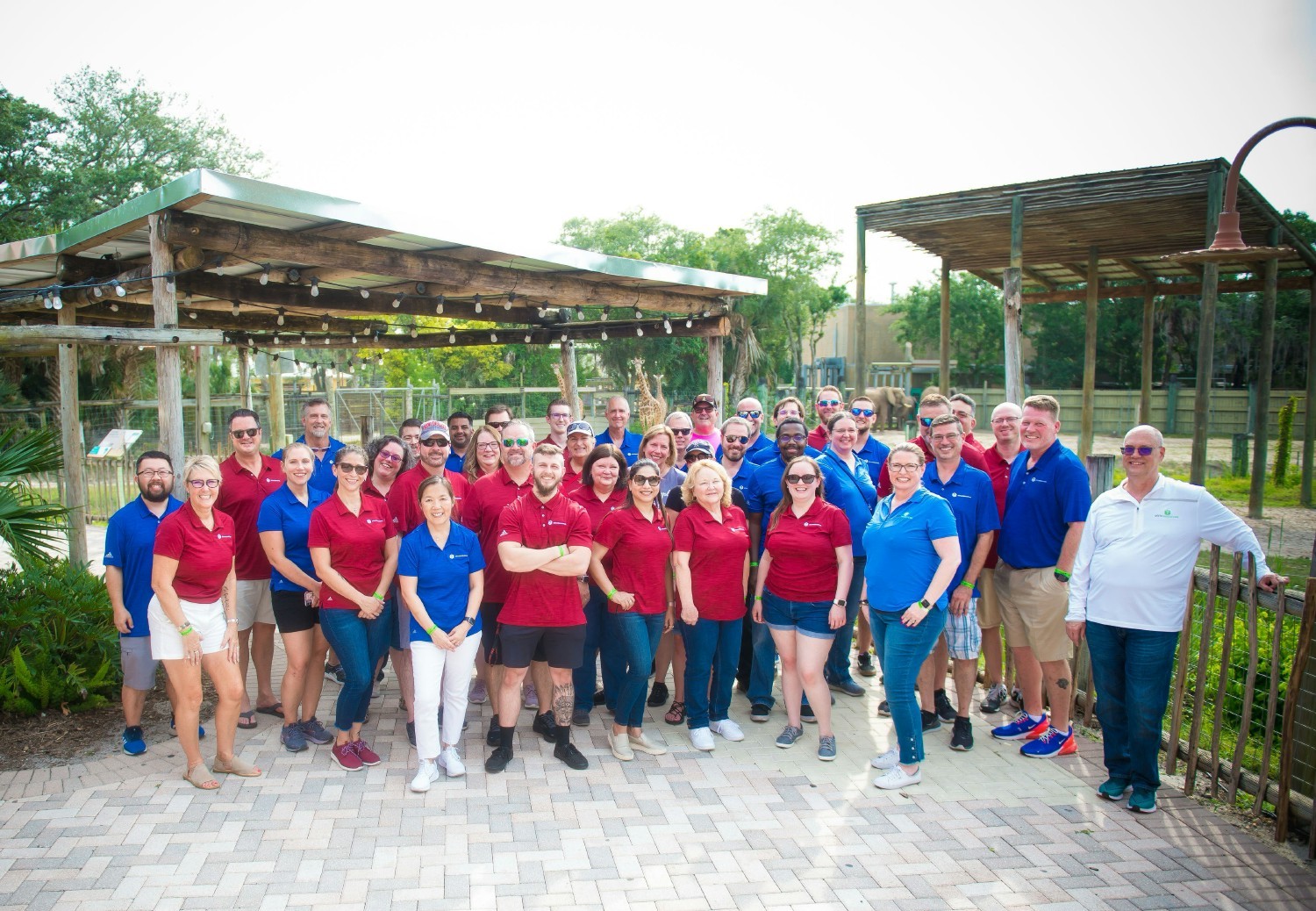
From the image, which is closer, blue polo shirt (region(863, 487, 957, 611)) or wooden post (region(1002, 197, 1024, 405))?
blue polo shirt (region(863, 487, 957, 611))

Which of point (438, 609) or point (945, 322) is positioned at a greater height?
point (945, 322)

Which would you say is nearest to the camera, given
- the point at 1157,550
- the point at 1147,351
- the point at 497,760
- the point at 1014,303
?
the point at 1157,550

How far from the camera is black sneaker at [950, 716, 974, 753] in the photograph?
5.07m

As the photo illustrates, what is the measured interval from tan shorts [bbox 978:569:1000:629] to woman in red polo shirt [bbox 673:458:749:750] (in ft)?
4.90

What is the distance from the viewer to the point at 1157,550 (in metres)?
4.20

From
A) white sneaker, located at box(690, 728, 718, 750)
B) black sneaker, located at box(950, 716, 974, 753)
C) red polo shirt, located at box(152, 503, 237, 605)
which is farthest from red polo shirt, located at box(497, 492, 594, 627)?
black sneaker, located at box(950, 716, 974, 753)

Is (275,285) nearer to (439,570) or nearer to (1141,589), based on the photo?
(439,570)

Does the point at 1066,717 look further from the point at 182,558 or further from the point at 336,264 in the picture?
the point at 336,264

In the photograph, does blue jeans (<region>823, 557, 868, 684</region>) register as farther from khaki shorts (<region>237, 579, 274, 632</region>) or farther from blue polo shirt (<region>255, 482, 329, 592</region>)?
khaki shorts (<region>237, 579, 274, 632</region>)

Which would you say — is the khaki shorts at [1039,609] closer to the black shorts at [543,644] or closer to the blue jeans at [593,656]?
the blue jeans at [593,656]

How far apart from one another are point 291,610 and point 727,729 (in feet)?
8.63

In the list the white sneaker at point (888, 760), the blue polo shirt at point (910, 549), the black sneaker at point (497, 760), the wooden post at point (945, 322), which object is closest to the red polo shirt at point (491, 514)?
the black sneaker at point (497, 760)

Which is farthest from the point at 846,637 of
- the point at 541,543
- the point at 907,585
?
the point at 541,543

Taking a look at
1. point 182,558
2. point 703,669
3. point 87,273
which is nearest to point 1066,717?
point 703,669
